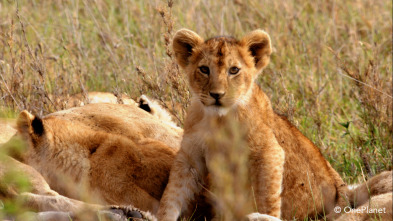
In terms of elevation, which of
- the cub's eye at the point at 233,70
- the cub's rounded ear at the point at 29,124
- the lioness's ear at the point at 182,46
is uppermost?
the lioness's ear at the point at 182,46

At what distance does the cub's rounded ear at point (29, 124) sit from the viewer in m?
3.45

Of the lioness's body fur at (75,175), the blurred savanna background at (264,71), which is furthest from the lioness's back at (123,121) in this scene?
the blurred savanna background at (264,71)

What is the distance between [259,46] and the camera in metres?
4.00

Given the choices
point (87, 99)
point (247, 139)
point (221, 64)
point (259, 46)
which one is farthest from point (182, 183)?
point (87, 99)

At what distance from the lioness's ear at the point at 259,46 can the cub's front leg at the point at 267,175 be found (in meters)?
0.60

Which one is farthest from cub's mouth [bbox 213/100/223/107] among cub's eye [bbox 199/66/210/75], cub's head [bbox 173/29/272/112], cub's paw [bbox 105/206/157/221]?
cub's paw [bbox 105/206/157/221]

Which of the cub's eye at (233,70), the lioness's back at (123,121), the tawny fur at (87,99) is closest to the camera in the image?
the cub's eye at (233,70)

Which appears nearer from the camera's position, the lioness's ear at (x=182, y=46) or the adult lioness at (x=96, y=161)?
the adult lioness at (x=96, y=161)

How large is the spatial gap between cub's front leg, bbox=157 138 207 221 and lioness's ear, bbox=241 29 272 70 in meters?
0.73

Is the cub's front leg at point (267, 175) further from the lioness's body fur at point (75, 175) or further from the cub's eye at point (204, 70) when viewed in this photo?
the cub's eye at point (204, 70)

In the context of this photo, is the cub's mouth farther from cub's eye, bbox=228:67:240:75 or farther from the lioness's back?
the lioness's back

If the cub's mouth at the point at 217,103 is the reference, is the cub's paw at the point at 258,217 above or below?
below

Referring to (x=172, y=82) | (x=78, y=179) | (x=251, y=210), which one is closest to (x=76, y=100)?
(x=172, y=82)

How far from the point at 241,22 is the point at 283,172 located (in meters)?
4.14
